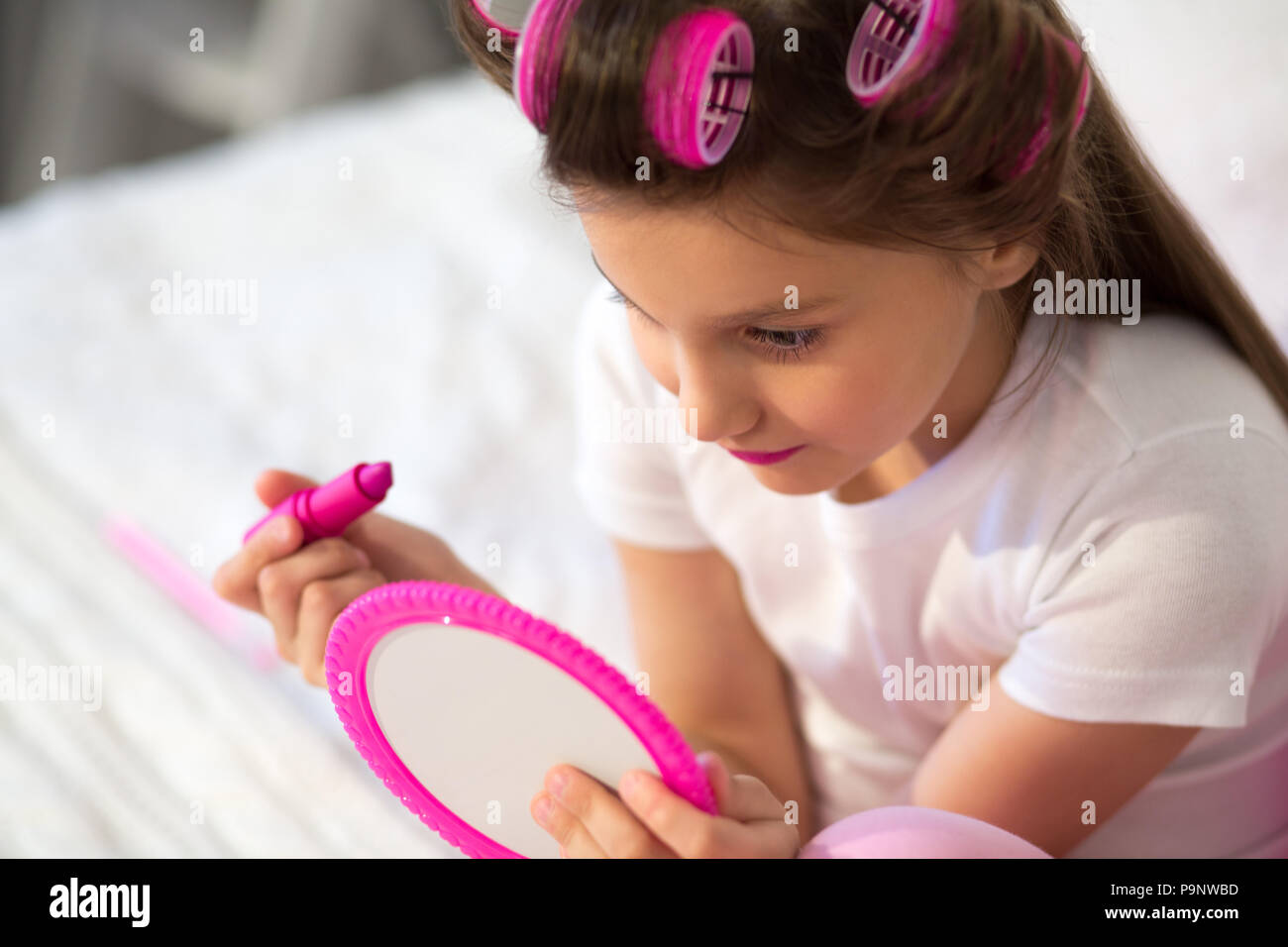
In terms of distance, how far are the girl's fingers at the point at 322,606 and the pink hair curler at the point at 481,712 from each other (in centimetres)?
4

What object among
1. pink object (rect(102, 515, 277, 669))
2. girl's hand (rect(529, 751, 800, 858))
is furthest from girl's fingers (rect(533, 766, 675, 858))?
pink object (rect(102, 515, 277, 669))

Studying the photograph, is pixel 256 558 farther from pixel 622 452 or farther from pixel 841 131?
pixel 841 131

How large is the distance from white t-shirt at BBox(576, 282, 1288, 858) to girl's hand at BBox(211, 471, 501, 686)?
128mm

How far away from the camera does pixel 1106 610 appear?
1.59ft

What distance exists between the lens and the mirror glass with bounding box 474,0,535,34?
1.40 feet

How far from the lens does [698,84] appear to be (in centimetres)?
35

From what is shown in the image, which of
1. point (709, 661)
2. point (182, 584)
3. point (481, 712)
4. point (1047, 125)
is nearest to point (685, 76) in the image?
point (1047, 125)

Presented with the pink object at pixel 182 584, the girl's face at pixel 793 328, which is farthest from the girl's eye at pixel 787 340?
the pink object at pixel 182 584

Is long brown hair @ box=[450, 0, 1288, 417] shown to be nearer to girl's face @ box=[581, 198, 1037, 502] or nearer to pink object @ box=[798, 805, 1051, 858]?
girl's face @ box=[581, 198, 1037, 502]

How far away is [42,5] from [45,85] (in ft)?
0.31

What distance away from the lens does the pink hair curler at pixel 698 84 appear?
1.16 feet

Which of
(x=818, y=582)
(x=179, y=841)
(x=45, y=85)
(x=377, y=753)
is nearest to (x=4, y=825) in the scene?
(x=179, y=841)

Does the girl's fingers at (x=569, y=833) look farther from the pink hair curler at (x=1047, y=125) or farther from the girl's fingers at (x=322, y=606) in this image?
the pink hair curler at (x=1047, y=125)

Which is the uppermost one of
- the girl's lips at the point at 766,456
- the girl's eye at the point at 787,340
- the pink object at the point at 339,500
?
the girl's eye at the point at 787,340
